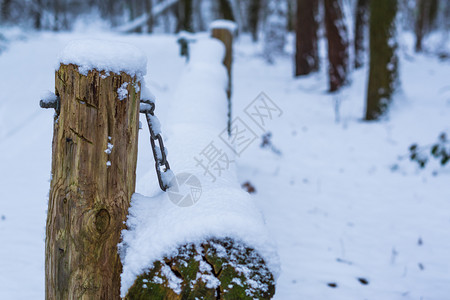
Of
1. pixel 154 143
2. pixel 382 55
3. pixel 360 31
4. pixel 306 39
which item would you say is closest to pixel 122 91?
pixel 154 143

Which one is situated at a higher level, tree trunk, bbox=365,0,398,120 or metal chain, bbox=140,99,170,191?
tree trunk, bbox=365,0,398,120

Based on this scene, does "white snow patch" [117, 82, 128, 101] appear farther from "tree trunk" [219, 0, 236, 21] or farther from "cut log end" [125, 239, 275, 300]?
"tree trunk" [219, 0, 236, 21]

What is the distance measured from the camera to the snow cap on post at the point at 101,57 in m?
1.05

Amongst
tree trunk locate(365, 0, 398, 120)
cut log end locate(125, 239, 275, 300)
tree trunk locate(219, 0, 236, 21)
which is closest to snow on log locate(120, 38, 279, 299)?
cut log end locate(125, 239, 275, 300)

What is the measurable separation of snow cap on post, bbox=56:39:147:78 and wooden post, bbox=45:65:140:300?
0.06 feet

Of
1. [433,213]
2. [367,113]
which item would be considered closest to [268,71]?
[367,113]

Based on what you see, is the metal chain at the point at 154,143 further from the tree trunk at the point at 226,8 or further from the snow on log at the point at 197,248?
the tree trunk at the point at 226,8

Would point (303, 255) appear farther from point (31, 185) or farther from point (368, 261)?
point (31, 185)

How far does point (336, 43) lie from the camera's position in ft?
26.2

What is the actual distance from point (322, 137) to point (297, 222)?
2753 mm

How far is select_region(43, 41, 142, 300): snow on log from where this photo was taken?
1067mm

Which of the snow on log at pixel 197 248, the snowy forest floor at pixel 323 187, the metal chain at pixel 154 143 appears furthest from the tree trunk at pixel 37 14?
the snow on log at pixel 197 248

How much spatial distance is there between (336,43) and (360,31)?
2.14 m

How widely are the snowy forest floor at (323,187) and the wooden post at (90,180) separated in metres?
0.36
